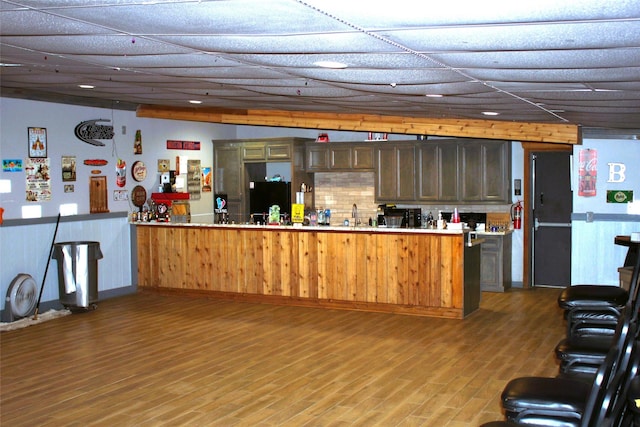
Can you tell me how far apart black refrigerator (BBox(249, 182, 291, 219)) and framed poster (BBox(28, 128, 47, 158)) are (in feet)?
12.6

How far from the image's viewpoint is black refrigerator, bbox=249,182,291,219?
1210 cm

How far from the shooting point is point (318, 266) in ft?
31.1

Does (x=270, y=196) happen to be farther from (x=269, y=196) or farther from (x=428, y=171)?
(x=428, y=171)

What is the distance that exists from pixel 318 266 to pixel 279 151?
10.3ft

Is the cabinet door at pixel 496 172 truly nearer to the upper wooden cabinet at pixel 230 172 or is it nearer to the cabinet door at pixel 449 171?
the cabinet door at pixel 449 171

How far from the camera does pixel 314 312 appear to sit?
9164 millimetres

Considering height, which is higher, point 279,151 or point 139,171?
point 279,151

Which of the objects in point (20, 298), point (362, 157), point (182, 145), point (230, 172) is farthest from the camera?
point (230, 172)

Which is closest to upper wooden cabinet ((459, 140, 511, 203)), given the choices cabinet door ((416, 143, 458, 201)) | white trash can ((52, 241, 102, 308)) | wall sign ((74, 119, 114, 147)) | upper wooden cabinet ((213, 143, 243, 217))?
cabinet door ((416, 143, 458, 201))

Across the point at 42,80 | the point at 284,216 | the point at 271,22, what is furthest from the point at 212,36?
the point at 284,216

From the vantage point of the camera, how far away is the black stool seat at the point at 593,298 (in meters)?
5.73

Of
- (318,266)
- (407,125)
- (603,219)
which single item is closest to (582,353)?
(407,125)

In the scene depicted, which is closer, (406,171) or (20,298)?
(20,298)

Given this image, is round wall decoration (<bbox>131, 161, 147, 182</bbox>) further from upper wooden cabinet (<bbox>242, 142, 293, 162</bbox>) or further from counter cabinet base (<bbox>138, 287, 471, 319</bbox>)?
upper wooden cabinet (<bbox>242, 142, 293, 162</bbox>)
